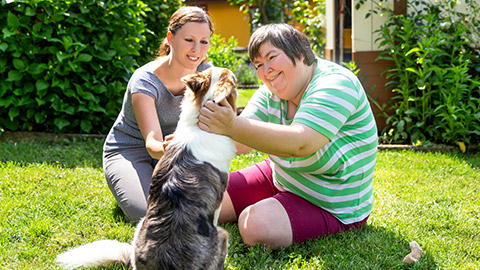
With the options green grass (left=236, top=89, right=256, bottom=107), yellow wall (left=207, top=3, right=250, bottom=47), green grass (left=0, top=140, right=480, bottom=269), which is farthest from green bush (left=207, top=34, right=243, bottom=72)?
yellow wall (left=207, top=3, right=250, bottom=47)

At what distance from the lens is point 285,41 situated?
2.93 m

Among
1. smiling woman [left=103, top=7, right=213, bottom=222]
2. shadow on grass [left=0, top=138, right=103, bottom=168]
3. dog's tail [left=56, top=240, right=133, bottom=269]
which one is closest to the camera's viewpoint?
dog's tail [left=56, top=240, right=133, bottom=269]

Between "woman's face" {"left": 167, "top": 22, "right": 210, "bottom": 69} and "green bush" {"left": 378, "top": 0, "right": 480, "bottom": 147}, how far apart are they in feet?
10.3

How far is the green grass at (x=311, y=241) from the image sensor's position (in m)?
3.06

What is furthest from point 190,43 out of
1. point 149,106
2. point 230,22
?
point 230,22

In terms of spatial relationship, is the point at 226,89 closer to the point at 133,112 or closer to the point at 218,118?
the point at 218,118

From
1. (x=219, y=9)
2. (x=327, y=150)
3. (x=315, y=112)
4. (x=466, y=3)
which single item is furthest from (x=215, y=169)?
(x=219, y=9)

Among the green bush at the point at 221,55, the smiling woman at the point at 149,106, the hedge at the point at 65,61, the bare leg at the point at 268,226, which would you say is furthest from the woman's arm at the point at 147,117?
the green bush at the point at 221,55

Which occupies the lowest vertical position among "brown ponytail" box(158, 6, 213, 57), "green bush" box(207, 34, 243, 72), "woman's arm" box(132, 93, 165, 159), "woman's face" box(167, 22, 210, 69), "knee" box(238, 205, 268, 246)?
"knee" box(238, 205, 268, 246)

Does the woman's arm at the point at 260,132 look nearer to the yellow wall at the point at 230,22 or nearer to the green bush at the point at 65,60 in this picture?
the green bush at the point at 65,60

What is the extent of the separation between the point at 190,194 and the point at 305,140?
29.6 inches

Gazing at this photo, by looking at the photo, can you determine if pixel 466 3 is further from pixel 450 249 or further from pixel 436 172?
pixel 450 249

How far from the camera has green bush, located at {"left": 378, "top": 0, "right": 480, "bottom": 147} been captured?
554 centimetres

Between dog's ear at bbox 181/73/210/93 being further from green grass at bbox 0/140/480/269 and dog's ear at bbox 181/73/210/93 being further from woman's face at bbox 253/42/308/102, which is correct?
green grass at bbox 0/140/480/269
